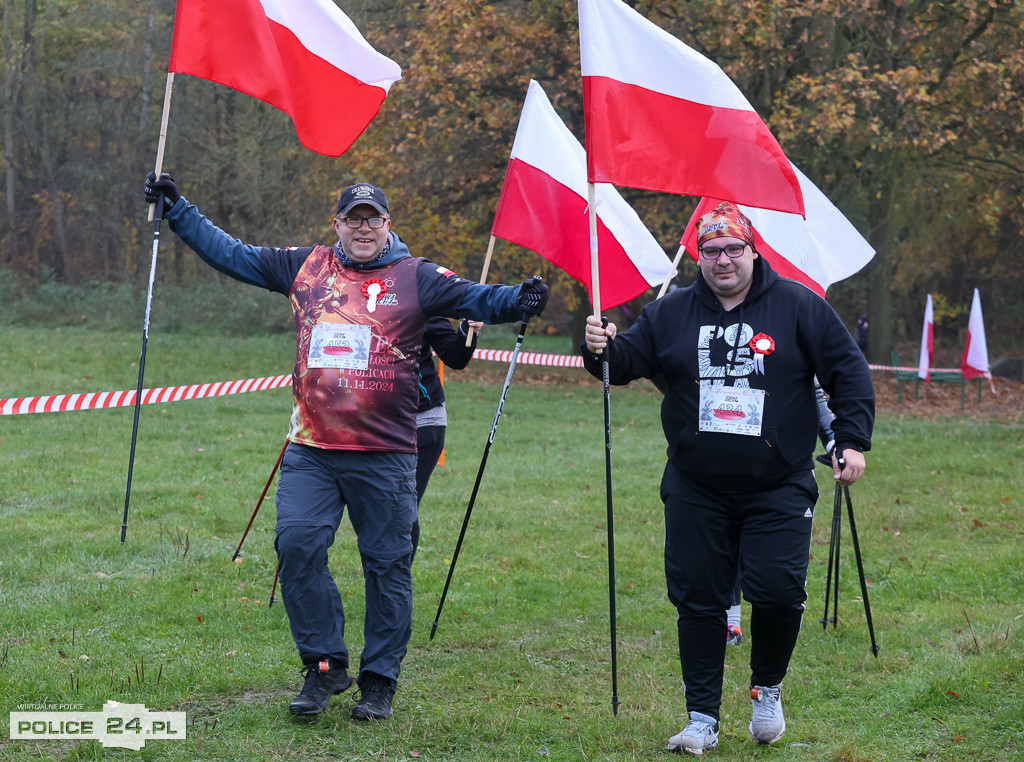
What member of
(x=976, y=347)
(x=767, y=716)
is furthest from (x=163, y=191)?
(x=976, y=347)

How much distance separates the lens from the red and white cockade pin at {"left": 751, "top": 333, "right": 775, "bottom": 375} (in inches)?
177

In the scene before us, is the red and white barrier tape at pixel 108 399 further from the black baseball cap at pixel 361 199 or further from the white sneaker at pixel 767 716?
the white sneaker at pixel 767 716

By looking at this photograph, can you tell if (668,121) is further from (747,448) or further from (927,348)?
(927,348)

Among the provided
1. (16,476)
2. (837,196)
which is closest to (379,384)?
(16,476)

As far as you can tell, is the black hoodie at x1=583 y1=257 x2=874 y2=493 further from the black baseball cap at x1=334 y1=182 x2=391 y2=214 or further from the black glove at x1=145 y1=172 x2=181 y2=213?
the black glove at x1=145 y1=172 x2=181 y2=213

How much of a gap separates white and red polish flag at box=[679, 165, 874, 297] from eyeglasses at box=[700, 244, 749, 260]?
3017mm

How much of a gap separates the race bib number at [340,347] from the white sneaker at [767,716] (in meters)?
2.14

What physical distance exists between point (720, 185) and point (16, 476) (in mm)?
7489

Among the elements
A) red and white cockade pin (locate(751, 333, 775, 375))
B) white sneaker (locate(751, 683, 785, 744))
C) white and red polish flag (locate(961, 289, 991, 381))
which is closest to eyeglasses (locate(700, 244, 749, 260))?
red and white cockade pin (locate(751, 333, 775, 375))

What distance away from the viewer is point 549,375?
76.2 feet

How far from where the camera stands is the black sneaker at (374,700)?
15.6ft

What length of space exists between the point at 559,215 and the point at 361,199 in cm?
234

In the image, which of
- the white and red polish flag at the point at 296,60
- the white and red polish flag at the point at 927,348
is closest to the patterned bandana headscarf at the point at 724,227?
the white and red polish flag at the point at 296,60

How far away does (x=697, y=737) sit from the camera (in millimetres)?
4496
